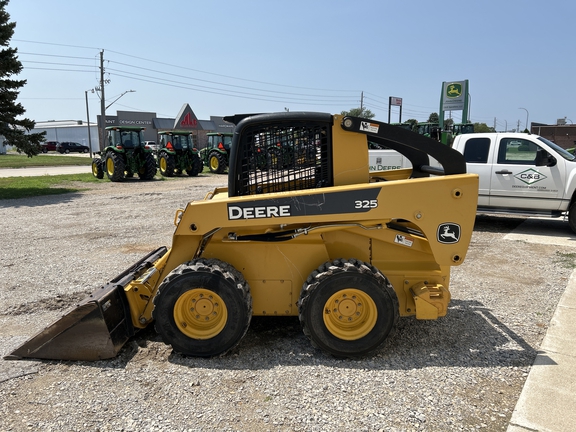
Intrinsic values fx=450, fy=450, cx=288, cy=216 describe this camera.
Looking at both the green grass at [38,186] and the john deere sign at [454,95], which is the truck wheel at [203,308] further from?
the john deere sign at [454,95]

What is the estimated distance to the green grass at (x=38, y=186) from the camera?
52.1 feet

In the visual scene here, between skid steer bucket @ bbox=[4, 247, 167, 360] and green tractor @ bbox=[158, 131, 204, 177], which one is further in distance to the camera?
green tractor @ bbox=[158, 131, 204, 177]


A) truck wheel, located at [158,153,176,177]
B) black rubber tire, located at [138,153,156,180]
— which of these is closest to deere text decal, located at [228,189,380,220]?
black rubber tire, located at [138,153,156,180]

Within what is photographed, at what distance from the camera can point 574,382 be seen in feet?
11.5

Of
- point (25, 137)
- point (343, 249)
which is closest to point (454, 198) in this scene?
point (343, 249)

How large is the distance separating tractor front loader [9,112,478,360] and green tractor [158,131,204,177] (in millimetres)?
20593

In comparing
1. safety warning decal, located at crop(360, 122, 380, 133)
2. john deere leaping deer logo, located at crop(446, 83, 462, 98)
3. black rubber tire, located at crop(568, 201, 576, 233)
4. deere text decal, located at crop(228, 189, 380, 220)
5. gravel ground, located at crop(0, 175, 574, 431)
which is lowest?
gravel ground, located at crop(0, 175, 574, 431)

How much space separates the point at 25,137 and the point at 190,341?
16342 mm

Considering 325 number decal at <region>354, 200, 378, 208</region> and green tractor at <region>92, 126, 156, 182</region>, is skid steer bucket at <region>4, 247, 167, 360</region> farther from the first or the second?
green tractor at <region>92, 126, 156, 182</region>

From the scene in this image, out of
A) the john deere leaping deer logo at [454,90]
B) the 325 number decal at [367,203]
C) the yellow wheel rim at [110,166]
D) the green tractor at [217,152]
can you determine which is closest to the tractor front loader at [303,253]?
the 325 number decal at [367,203]

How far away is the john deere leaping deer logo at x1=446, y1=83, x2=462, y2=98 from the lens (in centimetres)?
3888

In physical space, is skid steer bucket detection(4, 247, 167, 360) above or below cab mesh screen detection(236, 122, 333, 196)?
below

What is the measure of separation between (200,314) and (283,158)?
1.56m

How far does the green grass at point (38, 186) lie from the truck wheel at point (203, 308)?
1395 centimetres
